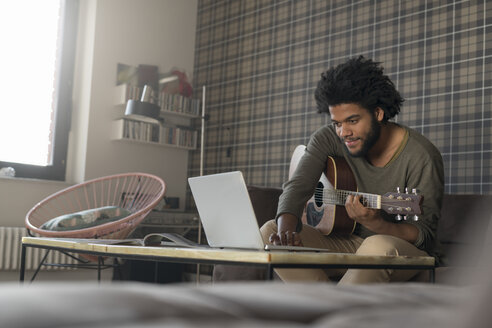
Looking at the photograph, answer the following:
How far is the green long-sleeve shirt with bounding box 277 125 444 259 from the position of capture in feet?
6.86

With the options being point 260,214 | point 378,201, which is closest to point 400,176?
point 378,201

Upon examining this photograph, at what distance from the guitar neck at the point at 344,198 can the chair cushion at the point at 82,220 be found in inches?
52.0

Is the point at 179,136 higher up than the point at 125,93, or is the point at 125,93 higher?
the point at 125,93

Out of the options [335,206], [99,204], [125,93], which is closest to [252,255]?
[335,206]

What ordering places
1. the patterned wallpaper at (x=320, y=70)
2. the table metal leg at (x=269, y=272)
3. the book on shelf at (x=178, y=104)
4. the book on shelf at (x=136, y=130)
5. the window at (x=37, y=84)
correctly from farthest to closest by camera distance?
1. the book on shelf at (x=178, y=104)
2. the book on shelf at (x=136, y=130)
3. the window at (x=37, y=84)
4. the patterned wallpaper at (x=320, y=70)
5. the table metal leg at (x=269, y=272)

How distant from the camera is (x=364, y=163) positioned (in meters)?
2.38

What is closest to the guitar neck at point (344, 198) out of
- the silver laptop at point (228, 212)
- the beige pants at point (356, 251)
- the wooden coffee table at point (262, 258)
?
the beige pants at point (356, 251)

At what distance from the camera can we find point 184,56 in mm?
5000

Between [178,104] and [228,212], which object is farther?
[178,104]

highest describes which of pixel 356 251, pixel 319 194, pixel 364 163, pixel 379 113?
pixel 379 113

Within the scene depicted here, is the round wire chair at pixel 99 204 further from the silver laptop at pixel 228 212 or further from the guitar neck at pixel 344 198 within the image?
the silver laptop at pixel 228 212

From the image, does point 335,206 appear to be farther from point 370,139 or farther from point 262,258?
point 262,258

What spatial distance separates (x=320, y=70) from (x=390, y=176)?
1926 millimetres

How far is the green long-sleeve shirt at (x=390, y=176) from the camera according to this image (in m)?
2.09
